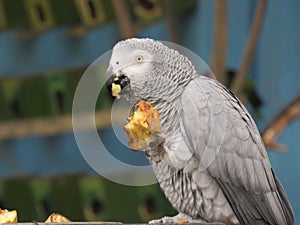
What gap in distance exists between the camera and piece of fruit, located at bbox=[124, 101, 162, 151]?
2146mm

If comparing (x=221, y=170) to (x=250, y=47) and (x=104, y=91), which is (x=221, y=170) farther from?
(x=104, y=91)

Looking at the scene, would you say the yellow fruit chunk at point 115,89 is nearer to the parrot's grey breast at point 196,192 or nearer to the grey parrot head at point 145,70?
the grey parrot head at point 145,70

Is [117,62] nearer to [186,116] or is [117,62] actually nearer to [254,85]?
[186,116]

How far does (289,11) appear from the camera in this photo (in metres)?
3.81

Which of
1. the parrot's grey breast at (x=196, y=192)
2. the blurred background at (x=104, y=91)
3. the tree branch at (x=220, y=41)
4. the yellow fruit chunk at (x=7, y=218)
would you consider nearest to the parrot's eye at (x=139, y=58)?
the parrot's grey breast at (x=196, y=192)

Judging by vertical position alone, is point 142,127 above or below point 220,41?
above

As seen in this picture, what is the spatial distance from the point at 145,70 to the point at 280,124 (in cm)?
154

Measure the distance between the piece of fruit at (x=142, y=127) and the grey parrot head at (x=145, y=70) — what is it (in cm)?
15

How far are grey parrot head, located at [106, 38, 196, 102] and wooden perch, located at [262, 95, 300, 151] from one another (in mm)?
1405

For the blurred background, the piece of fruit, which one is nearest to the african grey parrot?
the piece of fruit

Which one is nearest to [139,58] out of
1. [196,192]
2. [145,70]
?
[145,70]

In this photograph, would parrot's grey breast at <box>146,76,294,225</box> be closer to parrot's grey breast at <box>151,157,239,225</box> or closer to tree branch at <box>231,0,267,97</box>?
parrot's grey breast at <box>151,157,239,225</box>

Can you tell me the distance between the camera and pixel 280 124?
12.5ft

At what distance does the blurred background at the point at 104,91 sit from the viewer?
3.79 meters
